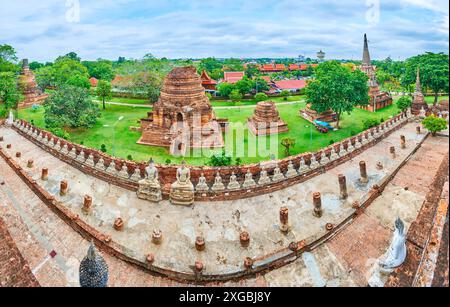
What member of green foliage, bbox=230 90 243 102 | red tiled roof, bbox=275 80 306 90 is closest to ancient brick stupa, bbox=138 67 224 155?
green foliage, bbox=230 90 243 102

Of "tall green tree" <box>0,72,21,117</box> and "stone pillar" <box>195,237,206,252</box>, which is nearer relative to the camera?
"stone pillar" <box>195,237,206,252</box>

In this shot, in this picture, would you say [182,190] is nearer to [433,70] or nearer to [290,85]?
[433,70]

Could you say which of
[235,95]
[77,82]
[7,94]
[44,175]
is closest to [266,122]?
[235,95]

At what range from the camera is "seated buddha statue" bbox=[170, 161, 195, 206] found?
14672 millimetres

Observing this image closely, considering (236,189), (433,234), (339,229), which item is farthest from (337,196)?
(433,234)

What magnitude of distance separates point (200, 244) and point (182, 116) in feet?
70.6

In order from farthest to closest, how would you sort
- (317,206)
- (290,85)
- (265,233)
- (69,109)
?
(290,85) < (69,109) < (317,206) < (265,233)

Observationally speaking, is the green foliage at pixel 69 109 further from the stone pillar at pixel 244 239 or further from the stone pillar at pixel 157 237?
the stone pillar at pixel 244 239

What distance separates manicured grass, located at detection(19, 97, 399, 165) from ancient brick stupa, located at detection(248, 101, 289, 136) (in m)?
0.96

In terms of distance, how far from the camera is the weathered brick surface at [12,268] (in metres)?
10.2

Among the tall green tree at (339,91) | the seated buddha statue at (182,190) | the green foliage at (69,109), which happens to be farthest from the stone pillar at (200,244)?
the green foliage at (69,109)

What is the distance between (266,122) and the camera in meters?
35.2

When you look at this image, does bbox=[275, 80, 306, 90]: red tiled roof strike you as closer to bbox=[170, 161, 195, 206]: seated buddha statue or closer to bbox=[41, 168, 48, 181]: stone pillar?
bbox=[41, 168, 48, 181]: stone pillar
